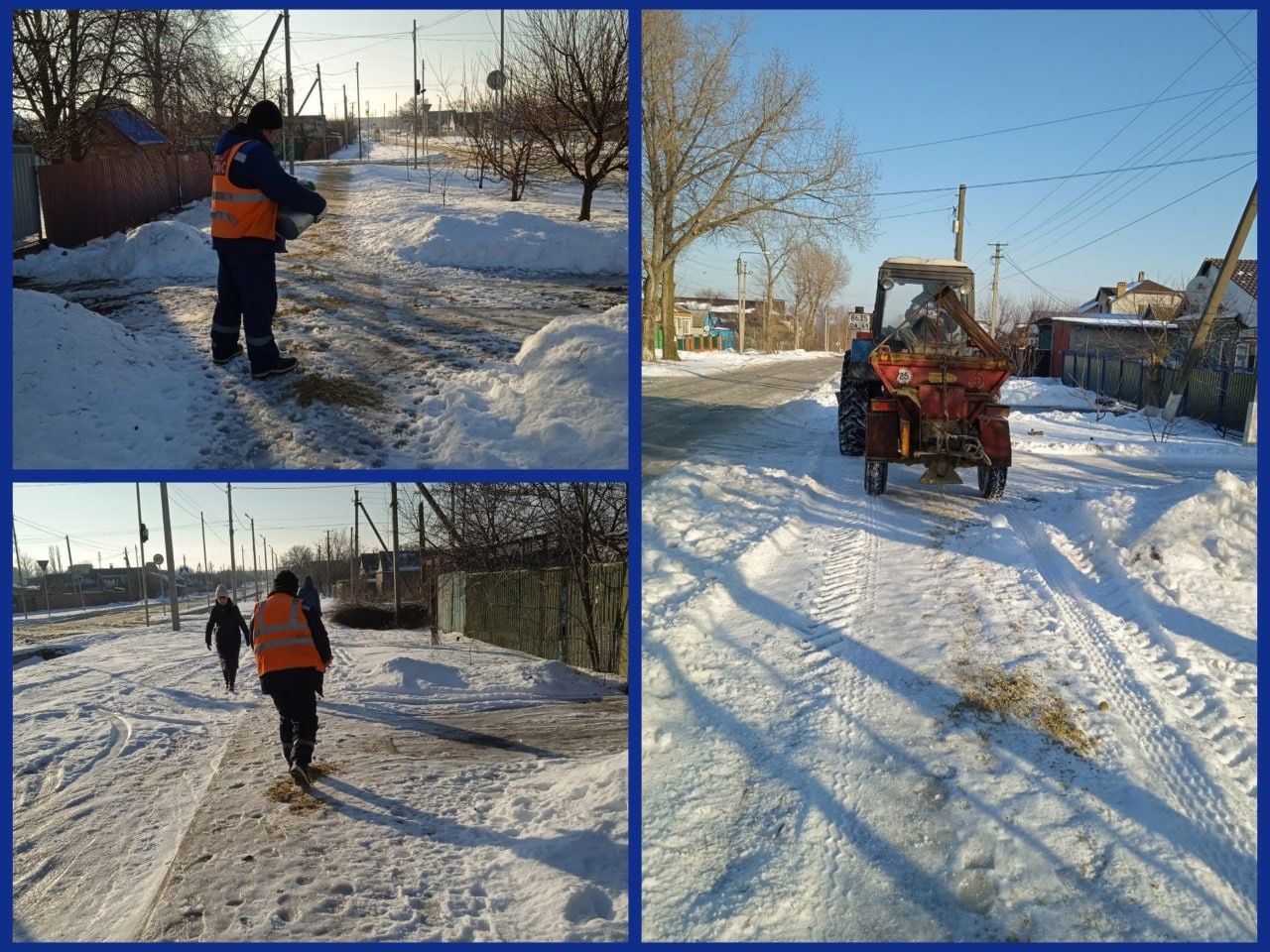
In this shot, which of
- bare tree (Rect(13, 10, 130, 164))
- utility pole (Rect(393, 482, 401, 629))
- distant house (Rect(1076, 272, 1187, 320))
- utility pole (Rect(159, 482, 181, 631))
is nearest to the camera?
utility pole (Rect(159, 482, 181, 631))

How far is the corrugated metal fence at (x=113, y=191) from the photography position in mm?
3844

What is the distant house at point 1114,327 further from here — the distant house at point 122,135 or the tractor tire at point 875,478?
the distant house at point 122,135

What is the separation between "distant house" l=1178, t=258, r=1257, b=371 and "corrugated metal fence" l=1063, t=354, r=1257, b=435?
465 mm

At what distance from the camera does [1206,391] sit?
17859 millimetres

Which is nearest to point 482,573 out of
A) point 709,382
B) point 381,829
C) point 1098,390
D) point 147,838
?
point 381,829

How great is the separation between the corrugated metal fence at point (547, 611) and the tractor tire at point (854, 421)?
8.50 metres

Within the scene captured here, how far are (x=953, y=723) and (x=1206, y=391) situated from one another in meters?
17.7

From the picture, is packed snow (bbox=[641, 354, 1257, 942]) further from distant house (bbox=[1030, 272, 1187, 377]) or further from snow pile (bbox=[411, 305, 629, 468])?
distant house (bbox=[1030, 272, 1187, 377])

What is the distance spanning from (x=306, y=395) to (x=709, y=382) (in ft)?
74.0

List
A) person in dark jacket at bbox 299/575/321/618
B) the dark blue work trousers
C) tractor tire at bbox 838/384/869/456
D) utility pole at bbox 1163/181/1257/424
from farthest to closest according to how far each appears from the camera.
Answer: utility pole at bbox 1163/181/1257/424, tractor tire at bbox 838/384/869/456, person in dark jacket at bbox 299/575/321/618, the dark blue work trousers

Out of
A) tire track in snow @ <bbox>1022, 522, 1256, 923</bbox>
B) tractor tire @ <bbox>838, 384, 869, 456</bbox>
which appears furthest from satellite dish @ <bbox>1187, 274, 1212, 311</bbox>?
tire track in snow @ <bbox>1022, 522, 1256, 923</bbox>

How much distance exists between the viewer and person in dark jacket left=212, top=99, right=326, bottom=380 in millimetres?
3115

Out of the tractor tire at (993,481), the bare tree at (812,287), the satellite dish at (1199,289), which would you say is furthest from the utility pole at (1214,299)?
the bare tree at (812,287)

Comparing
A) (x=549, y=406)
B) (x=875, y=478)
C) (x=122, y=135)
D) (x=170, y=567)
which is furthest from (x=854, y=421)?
(x=170, y=567)
